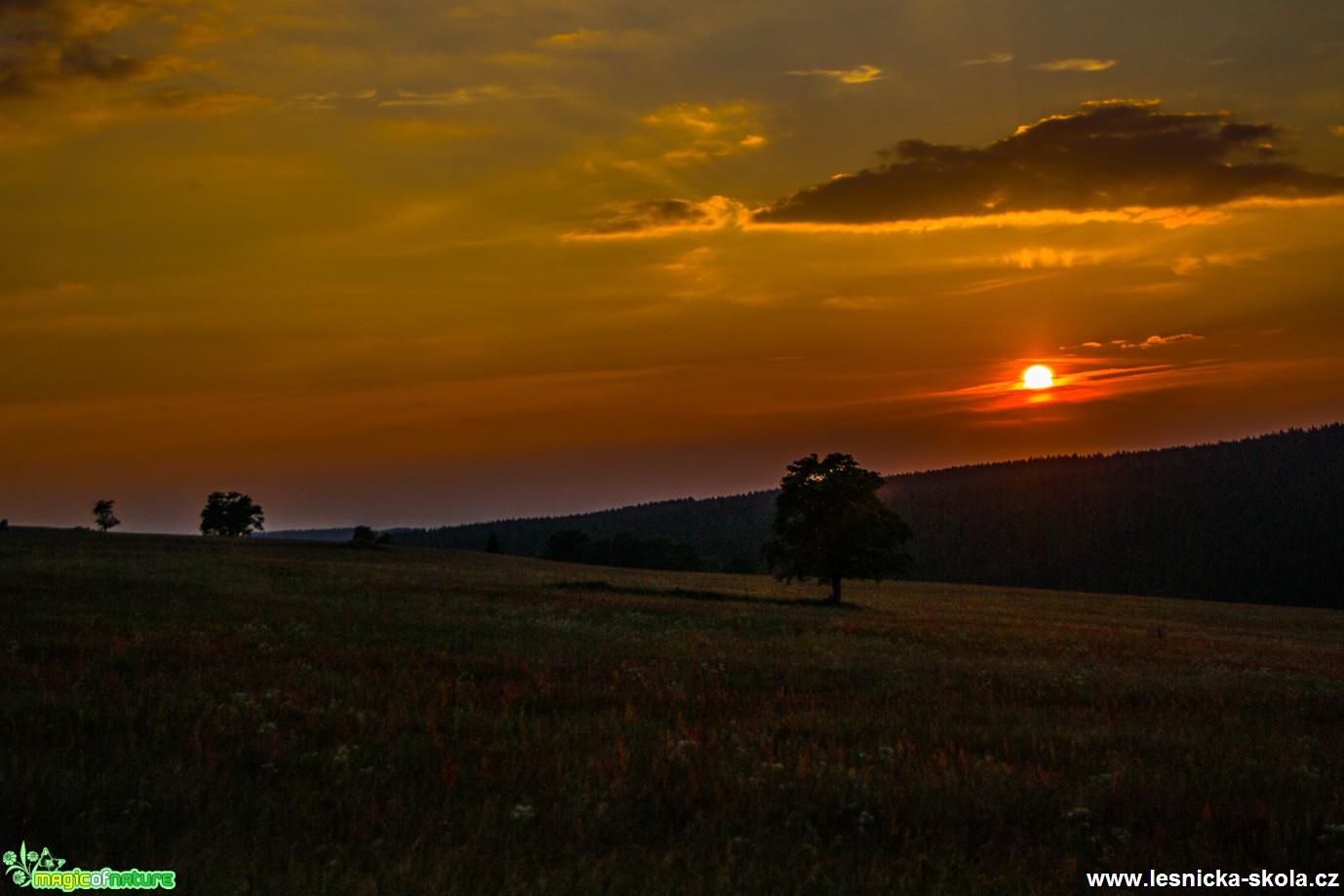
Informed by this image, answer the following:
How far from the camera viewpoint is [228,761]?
10070 mm

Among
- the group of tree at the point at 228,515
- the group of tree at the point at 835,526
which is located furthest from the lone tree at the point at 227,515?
the group of tree at the point at 835,526

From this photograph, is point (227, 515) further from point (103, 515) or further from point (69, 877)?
point (69, 877)

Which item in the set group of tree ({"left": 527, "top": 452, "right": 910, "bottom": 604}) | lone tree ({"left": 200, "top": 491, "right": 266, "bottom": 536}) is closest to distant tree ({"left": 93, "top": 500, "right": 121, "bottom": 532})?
lone tree ({"left": 200, "top": 491, "right": 266, "bottom": 536})

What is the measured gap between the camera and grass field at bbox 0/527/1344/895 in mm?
7715

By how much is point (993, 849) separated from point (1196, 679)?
1723cm

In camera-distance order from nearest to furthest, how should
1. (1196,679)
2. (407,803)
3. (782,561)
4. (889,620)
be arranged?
(407,803)
(1196,679)
(889,620)
(782,561)

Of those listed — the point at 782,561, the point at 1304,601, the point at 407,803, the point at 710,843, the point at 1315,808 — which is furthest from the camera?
the point at 1304,601

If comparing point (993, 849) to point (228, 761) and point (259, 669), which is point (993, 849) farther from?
point (259, 669)

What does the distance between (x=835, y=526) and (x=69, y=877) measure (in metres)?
53.9

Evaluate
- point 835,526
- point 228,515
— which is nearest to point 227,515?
point 228,515

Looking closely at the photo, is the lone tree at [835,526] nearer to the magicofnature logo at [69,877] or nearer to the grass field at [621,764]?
the grass field at [621,764]

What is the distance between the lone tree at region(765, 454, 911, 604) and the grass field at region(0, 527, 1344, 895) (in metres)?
34.7

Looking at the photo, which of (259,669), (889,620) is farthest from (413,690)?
(889,620)

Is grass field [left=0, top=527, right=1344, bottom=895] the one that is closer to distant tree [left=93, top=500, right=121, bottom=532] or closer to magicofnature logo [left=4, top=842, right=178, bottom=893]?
magicofnature logo [left=4, top=842, right=178, bottom=893]
